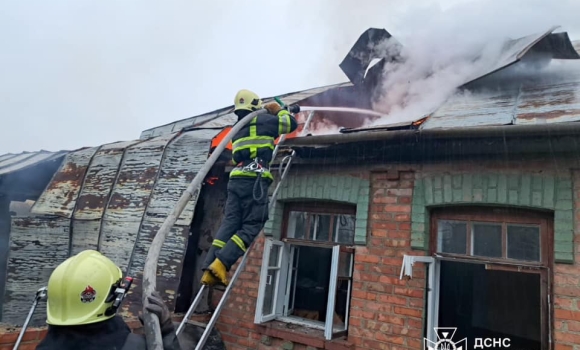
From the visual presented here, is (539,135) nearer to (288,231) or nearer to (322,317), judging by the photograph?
(288,231)

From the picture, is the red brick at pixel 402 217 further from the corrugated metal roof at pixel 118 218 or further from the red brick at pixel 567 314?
the corrugated metal roof at pixel 118 218

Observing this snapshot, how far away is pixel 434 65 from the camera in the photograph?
5660 mm

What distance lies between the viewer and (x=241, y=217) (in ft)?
12.2

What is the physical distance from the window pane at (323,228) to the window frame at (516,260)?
3.87ft

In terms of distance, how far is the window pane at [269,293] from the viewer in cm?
458

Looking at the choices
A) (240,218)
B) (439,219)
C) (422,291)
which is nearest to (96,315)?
(240,218)

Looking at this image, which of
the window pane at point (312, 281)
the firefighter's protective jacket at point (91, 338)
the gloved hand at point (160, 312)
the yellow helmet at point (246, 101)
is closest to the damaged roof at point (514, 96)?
the yellow helmet at point (246, 101)

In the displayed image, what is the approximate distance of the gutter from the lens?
2998 mm

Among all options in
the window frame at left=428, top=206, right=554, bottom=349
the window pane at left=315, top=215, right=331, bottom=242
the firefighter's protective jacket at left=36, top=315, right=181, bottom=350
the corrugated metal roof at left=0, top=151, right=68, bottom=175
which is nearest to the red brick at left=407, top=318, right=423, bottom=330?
the window frame at left=428, top=206, right=554, bottom=349

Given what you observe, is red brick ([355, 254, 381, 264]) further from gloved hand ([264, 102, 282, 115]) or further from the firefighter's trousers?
gloved hand ([264, 102, 282, 115])

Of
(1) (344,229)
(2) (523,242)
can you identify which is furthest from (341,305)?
(2) (523,242)

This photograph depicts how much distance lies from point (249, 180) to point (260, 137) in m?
0.43

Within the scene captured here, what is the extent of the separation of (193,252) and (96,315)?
312 centimetres

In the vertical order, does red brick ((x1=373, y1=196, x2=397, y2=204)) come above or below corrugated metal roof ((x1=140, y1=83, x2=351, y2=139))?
below
